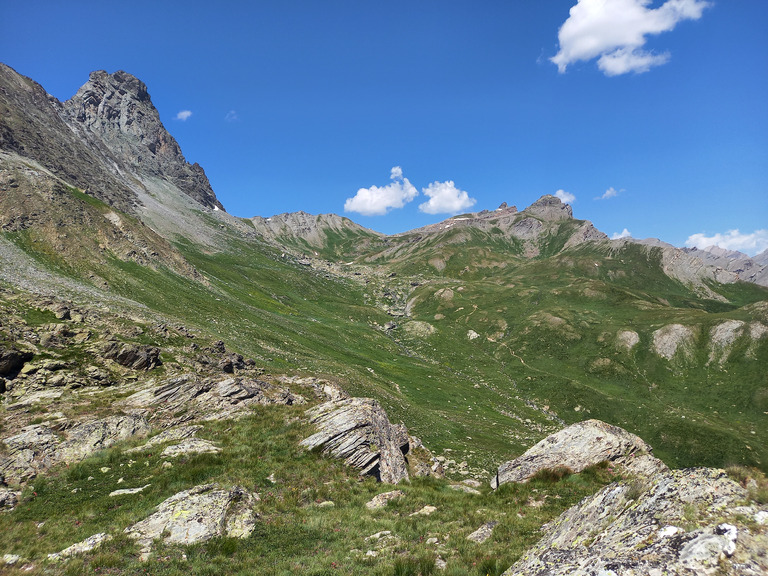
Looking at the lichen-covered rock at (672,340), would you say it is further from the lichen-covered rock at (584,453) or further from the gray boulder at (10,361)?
the gray boulder at (10,361)

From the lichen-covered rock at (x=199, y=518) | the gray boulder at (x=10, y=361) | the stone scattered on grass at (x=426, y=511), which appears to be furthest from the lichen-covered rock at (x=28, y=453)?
the stone scattered on grass at (x=426, y=511)

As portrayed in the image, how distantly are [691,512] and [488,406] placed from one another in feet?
260

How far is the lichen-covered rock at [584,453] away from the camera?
21.2m

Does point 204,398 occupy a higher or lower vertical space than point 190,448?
higher

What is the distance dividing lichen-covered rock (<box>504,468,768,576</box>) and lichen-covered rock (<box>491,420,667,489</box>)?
1212cm

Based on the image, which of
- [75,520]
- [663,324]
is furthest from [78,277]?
[663,324]

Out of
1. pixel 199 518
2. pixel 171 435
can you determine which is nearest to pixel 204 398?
pixel 171 435

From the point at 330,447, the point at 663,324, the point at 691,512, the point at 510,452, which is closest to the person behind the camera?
the point at 691,512

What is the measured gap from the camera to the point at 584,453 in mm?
21953

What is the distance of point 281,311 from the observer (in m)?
126

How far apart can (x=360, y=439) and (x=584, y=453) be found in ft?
48.4

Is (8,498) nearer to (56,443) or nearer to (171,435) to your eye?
(56,443)

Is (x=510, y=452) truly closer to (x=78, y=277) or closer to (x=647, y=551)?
(x=647, y=551)

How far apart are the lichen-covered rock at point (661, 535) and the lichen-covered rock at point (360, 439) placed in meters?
13.5
